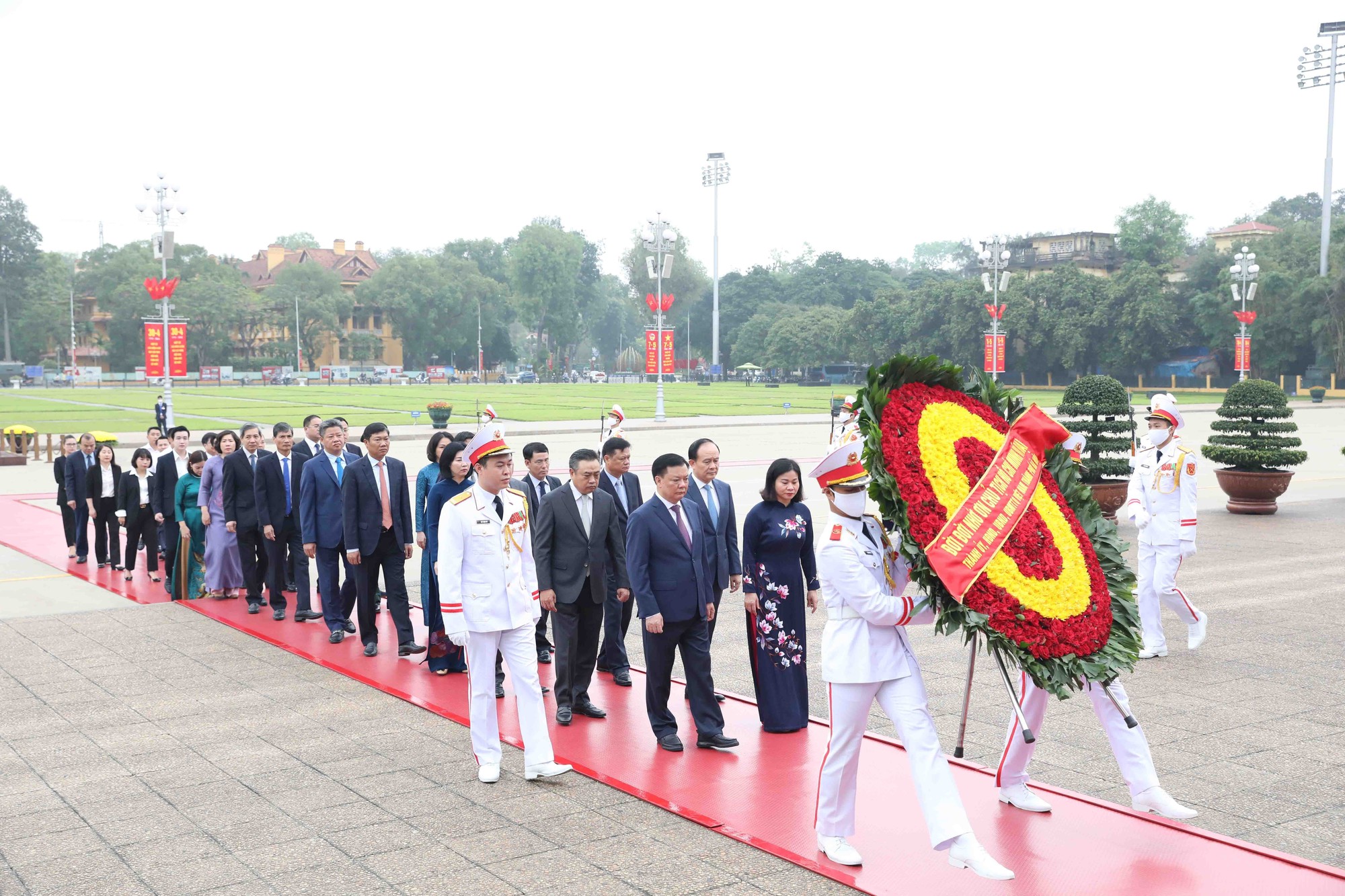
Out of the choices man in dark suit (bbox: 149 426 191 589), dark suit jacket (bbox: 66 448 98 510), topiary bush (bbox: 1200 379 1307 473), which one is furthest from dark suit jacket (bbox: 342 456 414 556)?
topiary bush (bbox: 1200 379 1307 473)

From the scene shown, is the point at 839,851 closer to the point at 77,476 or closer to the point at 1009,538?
the point at 1009,538

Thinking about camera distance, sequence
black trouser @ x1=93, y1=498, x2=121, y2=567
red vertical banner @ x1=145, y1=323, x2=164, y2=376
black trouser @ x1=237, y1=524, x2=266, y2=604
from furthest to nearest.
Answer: red vertical banner @ x1=145, y1=323, x2=164, y2=376, black trouser @ x1=93, y1=498, x2=121, y2=567, black trouser @ x1=237, y1=524, x2=266, y2=604

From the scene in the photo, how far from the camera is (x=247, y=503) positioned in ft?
34.0

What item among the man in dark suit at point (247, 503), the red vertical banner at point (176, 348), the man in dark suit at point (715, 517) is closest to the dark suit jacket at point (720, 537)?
the man in dark suit at point (715, 517)

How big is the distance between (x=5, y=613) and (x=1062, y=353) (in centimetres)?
6574

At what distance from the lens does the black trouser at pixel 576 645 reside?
720 cm

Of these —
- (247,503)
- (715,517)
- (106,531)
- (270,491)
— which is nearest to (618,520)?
(715,517)

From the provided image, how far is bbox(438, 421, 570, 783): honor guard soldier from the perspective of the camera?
6086mm

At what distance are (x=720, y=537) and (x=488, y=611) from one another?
1.70 m

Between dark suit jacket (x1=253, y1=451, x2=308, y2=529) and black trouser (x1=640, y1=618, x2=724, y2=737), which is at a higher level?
dark suit jacket (x1=253, y1=451, x2=308, y2=529)

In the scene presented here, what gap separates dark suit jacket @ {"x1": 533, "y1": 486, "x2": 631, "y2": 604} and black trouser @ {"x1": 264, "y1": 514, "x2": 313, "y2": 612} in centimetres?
375

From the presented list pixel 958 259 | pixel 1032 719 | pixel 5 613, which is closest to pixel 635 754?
pixel 1032 719

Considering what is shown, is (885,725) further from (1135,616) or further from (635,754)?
(1135,616)

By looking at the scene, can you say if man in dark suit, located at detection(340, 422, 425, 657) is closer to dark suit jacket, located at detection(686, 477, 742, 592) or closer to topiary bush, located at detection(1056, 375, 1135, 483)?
dark suit jacket, located at detection(686, 477, 742, 592)
